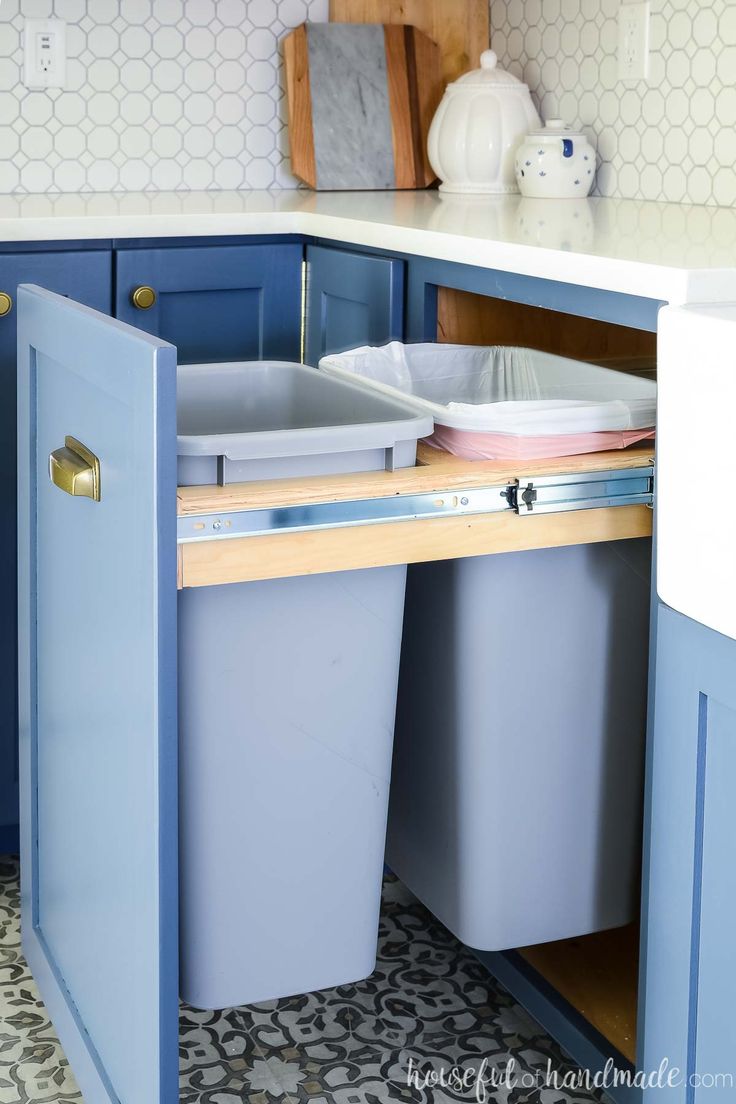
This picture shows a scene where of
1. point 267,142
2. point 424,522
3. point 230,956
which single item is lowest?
point 230,956

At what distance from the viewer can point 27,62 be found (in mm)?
2244

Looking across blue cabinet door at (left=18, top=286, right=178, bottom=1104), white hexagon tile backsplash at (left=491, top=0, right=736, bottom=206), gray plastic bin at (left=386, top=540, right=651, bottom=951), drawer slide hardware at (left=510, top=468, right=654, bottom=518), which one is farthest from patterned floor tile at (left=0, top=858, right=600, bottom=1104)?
white hexagon tile backsplash at (left=491, top=0, right=736, bottom=206)

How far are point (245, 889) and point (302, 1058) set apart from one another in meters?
0.40

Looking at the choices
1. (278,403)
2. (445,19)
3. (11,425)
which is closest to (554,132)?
(445,19)

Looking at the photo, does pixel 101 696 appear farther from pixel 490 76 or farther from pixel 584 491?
pixel 490 76

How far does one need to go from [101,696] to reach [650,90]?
1398 millimetres

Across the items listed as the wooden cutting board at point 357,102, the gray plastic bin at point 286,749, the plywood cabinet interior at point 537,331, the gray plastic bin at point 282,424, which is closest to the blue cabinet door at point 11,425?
the gray plastic bin at point 282,424

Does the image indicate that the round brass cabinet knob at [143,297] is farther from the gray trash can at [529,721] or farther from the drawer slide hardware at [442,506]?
the drawer slide hardware at [442,506]

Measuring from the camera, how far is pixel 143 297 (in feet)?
5.91

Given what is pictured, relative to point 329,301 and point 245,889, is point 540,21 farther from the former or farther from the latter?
point 245,889

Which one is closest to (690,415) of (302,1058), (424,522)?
(424,522)

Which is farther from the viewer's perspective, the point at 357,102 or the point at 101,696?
the point at 357,102

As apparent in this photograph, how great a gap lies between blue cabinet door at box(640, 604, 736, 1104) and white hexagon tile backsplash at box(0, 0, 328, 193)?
159 cm

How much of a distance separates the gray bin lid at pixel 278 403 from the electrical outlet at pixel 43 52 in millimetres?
1034
